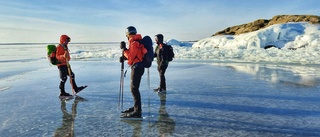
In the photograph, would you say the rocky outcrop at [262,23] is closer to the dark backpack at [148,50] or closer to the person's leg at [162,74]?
the person's leg at [162,74]

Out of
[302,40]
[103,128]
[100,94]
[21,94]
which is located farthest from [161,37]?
[302,40]

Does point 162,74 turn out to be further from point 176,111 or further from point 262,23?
point 262,23

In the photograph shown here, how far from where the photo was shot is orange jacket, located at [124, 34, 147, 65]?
6.17 meters

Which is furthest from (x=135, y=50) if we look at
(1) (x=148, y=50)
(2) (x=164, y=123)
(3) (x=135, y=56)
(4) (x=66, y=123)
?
(4) (x=66, y=123)

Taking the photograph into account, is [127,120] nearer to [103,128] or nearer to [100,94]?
[103,128]

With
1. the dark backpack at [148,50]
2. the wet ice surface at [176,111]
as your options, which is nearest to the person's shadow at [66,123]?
the wet ice surface at [176,111]

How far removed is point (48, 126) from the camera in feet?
19.5

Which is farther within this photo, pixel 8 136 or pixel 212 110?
pixel 212 110

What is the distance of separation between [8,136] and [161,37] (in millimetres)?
5615

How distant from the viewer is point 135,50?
6262 mm

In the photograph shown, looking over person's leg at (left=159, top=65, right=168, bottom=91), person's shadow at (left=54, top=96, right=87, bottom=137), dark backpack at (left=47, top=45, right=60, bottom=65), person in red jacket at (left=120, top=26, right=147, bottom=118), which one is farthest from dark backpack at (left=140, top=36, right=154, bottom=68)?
dark backpack at (left=47, top=45, right=60, bottom=65)

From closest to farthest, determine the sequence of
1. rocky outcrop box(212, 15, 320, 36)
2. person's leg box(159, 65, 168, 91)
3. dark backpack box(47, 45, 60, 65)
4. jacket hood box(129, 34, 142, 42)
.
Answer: jacket hood box(129, 34, 142, 42) → dark backpack box(47, 45, 60, 65) → person's leg box(159, 65, 168, 91) → rocky outcrop box(212, 15, 320, 36)

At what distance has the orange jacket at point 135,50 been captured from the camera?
20.2 feet

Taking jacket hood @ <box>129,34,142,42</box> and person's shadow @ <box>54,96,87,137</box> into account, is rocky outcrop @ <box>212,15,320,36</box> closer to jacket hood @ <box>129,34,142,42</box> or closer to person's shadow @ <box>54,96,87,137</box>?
person's shadow @ <box>54,96,87,137</box>
